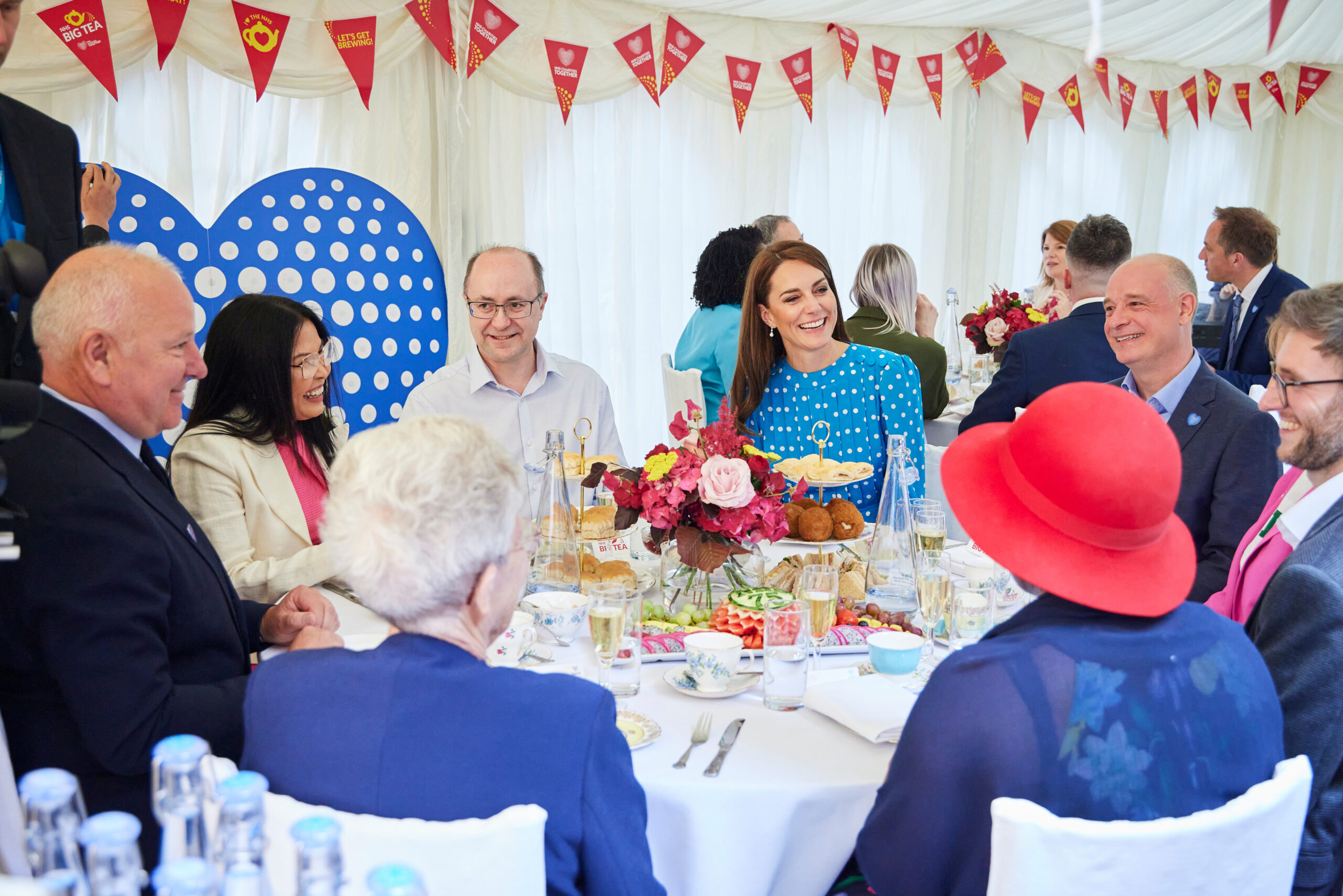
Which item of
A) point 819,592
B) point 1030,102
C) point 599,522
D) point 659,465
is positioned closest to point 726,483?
point 659,465

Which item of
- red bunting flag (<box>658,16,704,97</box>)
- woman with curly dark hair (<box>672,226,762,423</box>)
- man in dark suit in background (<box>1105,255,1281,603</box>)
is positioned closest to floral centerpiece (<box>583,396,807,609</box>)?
man in dark suit in background (<box>1105,255,1281,603</box>)

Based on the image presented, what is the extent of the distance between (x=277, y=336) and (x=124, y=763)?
1198 millimetres

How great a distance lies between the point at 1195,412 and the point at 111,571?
243 centimetres

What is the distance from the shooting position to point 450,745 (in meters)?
1.06

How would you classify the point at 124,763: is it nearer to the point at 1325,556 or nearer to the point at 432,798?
the point at 432,798

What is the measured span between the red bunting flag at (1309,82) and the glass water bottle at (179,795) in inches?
415

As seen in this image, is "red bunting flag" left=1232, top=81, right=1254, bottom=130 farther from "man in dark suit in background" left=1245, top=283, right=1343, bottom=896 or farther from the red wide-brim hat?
the red wide-brim hat

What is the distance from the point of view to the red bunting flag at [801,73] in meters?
6.34

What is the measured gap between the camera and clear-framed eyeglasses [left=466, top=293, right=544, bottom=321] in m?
3.13

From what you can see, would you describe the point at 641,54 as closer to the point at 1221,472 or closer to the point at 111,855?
the point at 1221,472

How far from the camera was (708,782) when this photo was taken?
1.38 meters

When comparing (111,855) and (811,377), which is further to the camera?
(811,377)

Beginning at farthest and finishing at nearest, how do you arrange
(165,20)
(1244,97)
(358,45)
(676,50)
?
(1244,97), (676,50), (358,45), (165,20)

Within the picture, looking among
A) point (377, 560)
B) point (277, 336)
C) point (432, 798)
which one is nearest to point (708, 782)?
point (432, 798)
